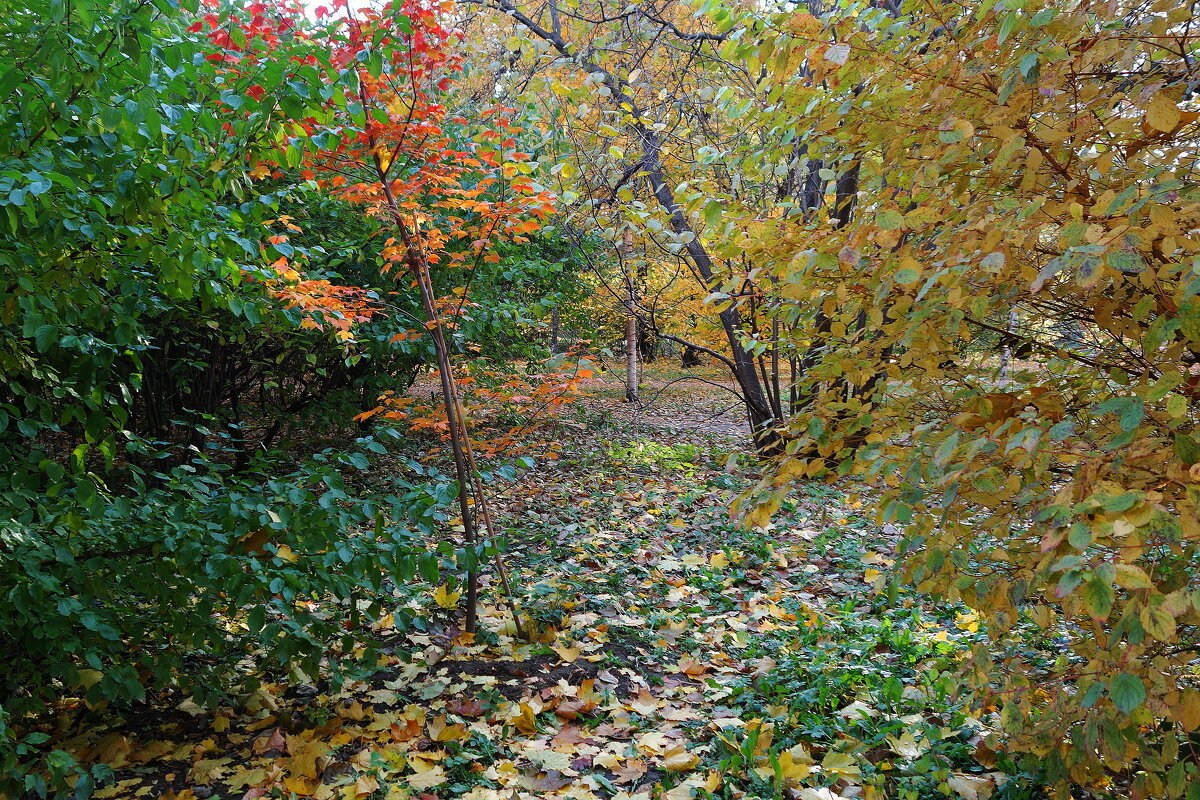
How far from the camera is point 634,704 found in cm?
273

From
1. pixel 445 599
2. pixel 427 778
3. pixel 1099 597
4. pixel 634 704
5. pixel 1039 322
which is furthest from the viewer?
pixel 445 599

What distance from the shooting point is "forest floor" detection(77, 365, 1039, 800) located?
2.19 meters

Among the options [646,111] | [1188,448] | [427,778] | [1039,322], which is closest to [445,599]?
[427,778]

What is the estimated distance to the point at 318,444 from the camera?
7.06 m

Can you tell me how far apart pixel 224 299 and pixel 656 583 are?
2.55 m

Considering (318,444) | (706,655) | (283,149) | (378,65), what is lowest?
(706,655)

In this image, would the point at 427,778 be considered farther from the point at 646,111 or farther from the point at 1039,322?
the point at 646,111

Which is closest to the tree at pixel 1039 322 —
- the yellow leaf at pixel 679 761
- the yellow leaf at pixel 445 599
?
the yellow leaf at pixel 679 761

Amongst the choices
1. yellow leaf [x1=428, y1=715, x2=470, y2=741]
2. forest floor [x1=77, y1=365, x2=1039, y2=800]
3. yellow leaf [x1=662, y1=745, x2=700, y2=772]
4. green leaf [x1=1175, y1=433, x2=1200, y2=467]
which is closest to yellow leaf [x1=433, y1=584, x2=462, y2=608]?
forest floor [x1=77, y1=365, x2=1039, y2=800]

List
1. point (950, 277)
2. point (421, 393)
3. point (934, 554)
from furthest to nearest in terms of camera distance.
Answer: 1. point (421, 393)
2. point (934, 554)
3. point (950, 277)

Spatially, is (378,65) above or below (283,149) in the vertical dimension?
above

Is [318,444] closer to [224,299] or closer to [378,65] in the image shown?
[224,299]

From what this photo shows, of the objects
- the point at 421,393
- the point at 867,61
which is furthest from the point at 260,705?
the point at 421,393

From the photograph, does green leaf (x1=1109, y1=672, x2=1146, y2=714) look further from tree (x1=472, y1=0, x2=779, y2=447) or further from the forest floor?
tree (x1=472, y1=0, x2=779, y2=447)
